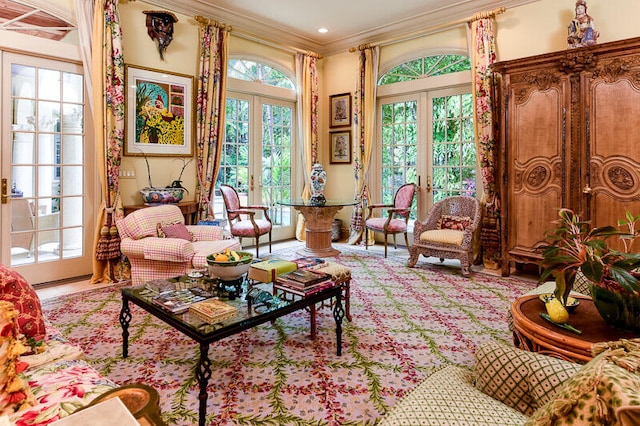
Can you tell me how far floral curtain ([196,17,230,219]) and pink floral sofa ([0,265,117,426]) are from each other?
336cm

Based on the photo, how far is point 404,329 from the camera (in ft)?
9.88

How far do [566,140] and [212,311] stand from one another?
3815 millimetres

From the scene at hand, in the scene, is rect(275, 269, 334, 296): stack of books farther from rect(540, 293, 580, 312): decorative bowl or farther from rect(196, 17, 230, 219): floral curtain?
rect(196, 17, 230, 219): floral curtain

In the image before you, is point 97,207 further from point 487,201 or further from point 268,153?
point 487,201

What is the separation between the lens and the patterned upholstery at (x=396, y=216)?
5434 millimetres

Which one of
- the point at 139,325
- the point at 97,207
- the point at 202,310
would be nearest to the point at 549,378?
the point at 202,310

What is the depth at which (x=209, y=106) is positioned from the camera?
5.12 metres

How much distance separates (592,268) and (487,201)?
339cm

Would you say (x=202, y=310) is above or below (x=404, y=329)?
above

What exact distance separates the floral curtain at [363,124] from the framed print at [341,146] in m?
0.29

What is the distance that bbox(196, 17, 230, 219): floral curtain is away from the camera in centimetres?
509

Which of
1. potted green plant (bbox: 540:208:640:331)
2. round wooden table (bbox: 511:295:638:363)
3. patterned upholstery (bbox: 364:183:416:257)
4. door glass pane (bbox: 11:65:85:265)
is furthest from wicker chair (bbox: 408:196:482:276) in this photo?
door glass pane (bbox: 11:65:85:265)

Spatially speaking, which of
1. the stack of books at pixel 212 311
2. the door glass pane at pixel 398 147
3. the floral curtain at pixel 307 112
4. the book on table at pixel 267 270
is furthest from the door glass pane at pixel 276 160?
the stack of books at pixel 212 311

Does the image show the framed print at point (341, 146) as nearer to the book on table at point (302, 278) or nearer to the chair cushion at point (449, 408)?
the book on table at point (302, 278)
